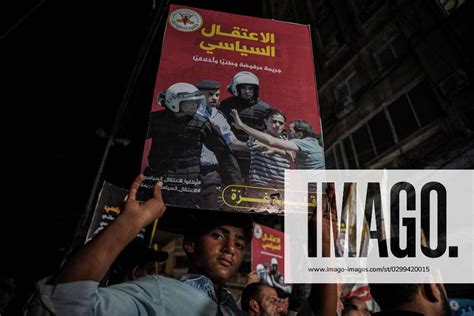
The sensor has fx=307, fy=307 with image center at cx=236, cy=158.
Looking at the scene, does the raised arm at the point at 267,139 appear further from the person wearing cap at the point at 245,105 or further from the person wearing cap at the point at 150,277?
the person wearing cap at the point at 150,277

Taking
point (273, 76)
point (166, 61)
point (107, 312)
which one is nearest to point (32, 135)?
point (166, 61)

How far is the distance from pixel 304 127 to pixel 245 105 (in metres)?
0.52

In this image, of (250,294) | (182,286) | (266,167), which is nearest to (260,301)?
(250,294)

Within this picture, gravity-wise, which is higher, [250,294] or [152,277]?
[152,277]

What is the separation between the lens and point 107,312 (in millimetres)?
1238

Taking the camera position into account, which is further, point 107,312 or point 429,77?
point 429,77

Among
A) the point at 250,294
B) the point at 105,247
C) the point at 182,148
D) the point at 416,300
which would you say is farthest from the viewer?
the point at 250,294

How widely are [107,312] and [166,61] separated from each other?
207 centimetres

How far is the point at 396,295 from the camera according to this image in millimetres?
2100

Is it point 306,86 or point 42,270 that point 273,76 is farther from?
point 42,270

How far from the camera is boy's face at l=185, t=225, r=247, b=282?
1.85 meters

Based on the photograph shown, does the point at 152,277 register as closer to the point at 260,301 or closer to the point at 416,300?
the point at 416,300

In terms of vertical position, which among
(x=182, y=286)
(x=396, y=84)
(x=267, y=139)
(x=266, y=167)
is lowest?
(x=182, y=286)

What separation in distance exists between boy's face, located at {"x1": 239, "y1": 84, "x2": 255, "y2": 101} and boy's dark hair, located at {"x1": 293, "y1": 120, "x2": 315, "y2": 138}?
1.42 ft
